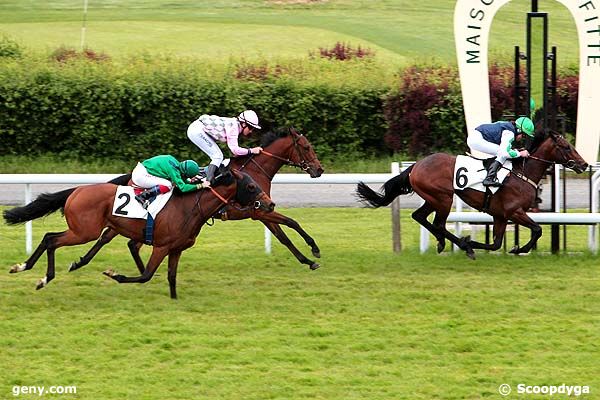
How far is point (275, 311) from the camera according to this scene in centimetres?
883

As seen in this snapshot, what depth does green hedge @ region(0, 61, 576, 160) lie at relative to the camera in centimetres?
1717

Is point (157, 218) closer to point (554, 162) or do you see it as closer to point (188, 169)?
point (188, 169)

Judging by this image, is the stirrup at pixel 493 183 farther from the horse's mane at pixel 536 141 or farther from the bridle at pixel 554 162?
the horse's mane at pixel 536 141

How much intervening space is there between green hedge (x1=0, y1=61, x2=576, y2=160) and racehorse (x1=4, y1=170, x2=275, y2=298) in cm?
795

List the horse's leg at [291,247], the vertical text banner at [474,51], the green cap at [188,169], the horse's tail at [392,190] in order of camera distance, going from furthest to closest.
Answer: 1. the vertical text banner at [474,51]
2. the horse's tail at [392,190]
3. the horse's leg at [291,247]
4. the green cap at [188,169]

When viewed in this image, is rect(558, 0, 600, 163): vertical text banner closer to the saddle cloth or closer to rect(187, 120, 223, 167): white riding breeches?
rect(187, 120, 223, 167): white riding breeches

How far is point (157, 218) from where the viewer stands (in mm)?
9133

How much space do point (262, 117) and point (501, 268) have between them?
25.4 feet

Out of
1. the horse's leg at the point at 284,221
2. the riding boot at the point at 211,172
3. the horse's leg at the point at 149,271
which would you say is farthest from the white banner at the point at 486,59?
the horse's leg at the point at 149,271

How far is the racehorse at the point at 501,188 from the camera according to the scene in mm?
10516

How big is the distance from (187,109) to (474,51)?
21.7 feet

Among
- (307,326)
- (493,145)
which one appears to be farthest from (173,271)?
(493,145)

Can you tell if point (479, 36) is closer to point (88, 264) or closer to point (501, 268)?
point (501, 268)

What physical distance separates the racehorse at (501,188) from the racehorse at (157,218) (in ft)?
6.10
